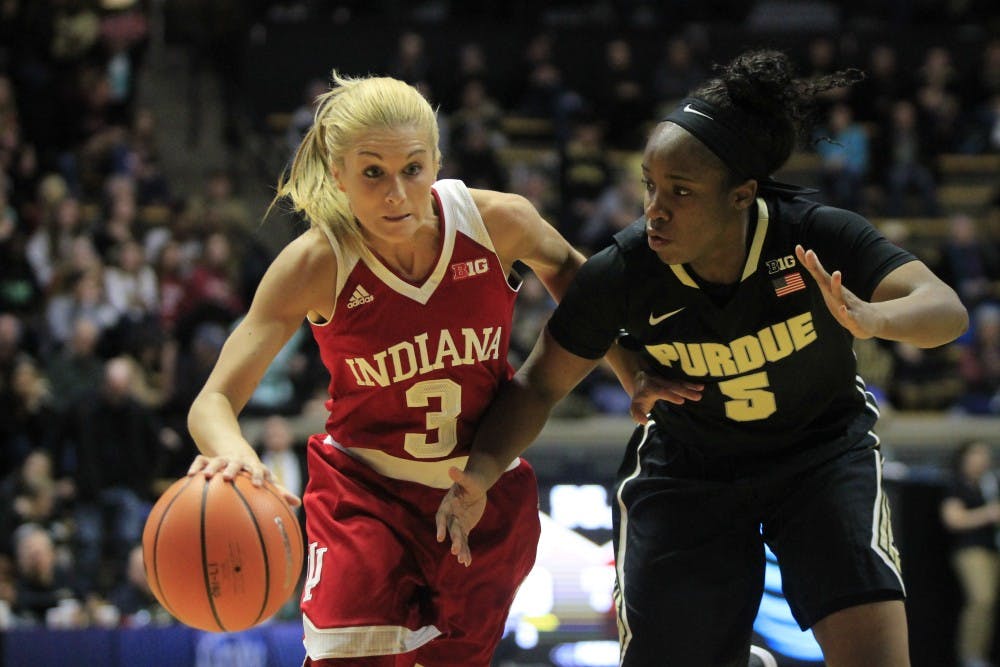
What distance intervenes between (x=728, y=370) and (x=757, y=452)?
233 mm

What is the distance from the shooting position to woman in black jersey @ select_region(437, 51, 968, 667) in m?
3.41

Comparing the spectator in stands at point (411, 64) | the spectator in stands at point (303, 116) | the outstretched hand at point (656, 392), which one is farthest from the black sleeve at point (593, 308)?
the spectator in stands at point (411, 64)

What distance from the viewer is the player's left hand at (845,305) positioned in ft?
10.3

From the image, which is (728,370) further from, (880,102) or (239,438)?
(880,102)

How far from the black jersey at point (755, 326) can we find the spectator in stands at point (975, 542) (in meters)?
4.30

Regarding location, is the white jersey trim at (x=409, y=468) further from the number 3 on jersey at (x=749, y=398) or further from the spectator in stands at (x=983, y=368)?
the spectator in stands at (x=983, y=368)

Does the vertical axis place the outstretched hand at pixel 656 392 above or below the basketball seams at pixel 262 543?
above

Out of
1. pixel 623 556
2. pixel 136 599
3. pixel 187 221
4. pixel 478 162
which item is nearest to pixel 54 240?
pixel 187 221

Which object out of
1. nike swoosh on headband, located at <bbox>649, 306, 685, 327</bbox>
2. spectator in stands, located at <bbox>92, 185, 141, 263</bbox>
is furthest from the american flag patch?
spectator in stands, located at <bbox>92, 185, 141, 263</bbox>

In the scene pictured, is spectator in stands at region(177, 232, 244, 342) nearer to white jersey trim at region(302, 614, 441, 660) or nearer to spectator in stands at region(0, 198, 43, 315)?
spectator in stands at region(0, 198, 43, 315)

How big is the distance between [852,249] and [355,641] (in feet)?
5.17

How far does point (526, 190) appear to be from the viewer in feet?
38.9

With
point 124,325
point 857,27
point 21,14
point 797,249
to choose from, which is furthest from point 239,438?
point 857,27

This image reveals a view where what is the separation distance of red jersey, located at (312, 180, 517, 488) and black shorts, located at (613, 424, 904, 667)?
1.93 ft
